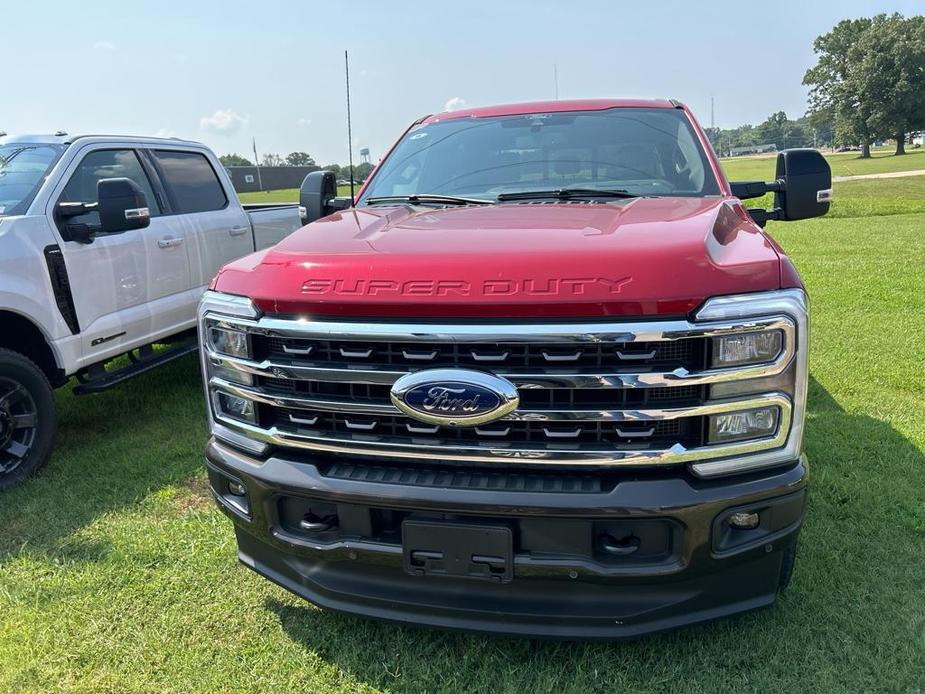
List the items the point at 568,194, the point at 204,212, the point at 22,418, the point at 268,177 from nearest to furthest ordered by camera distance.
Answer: the point at 568,194, the point at 22,418, the point at 204,212, the point at 268,177

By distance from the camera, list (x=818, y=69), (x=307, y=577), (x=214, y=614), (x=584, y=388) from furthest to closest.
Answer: (x=818, y=69) < (x=214, y=614) < (x=307, y=577) < (x=584, y=388)

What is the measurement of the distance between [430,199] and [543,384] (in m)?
1.53

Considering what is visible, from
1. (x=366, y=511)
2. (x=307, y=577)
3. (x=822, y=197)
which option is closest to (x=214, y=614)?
(x=307, y=577)

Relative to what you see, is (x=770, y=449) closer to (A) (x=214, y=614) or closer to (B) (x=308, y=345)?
(B) (x=308, y=345)

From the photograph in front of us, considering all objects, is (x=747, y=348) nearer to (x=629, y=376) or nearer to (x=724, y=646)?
(x=629, y=376)

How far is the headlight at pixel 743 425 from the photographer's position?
206 cm

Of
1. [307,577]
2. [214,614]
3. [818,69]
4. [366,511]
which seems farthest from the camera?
[818,69]

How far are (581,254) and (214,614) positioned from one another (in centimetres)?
203

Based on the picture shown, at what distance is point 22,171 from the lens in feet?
14.8

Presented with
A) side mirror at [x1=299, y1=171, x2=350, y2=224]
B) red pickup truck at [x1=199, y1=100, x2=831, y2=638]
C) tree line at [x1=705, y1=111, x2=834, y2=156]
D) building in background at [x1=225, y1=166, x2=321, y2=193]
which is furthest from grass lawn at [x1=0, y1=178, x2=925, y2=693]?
tree line at [x1=705, y1=111, x2=834, y2=156]

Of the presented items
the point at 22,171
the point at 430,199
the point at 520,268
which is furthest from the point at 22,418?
the point at 520,268

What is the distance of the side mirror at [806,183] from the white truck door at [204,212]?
4173mm

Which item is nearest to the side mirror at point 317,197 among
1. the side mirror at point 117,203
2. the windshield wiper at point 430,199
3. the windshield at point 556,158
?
the windshield at point 556,158

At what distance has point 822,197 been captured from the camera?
3293 millimetres
